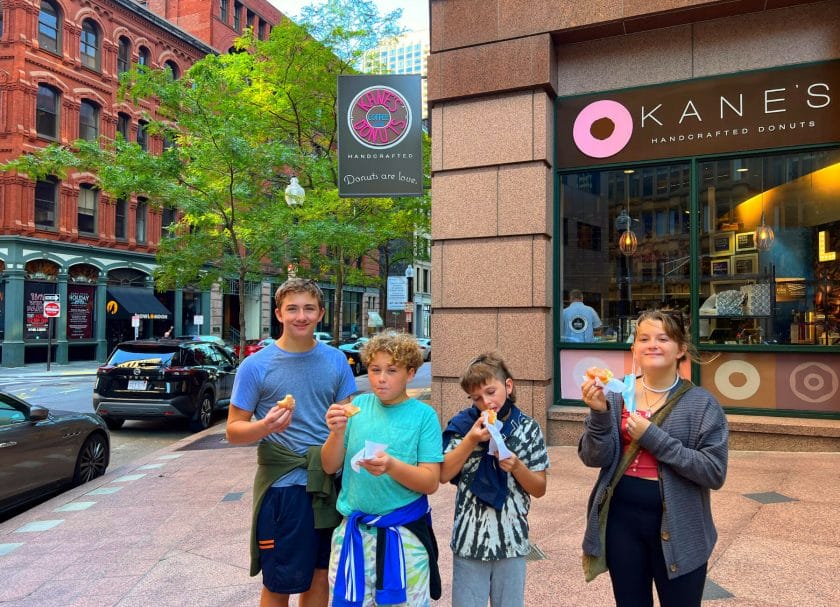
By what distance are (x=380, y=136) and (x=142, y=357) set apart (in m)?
6.19

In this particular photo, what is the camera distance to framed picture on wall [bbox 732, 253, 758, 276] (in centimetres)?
779

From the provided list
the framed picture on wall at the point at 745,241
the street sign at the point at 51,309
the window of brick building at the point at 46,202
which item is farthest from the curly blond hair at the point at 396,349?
the window of brick building at the point at 46,202

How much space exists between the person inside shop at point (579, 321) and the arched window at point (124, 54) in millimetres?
31956

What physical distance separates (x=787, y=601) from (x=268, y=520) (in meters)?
2.94

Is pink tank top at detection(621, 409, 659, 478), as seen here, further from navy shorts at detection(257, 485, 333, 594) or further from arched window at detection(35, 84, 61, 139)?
arched window at detection(35, 84, 61, 139)

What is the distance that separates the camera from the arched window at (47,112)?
28.0m

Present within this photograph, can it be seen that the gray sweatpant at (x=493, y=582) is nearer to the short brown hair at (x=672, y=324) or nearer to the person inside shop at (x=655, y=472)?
the person inside shop at (x=655, y=472)

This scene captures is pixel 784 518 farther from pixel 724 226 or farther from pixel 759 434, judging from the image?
pixel 724 226

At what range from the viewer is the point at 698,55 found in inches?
304

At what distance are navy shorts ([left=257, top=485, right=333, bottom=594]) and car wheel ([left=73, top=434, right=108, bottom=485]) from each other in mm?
6005

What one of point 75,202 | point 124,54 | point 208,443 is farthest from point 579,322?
point 124,54

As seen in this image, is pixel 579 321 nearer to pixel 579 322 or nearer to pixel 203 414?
pixel 579 322

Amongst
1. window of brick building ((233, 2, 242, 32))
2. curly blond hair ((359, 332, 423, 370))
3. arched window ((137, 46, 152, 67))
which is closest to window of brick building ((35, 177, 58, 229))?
arched window ((137, 46, 152, 67))

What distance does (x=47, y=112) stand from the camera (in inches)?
1117
